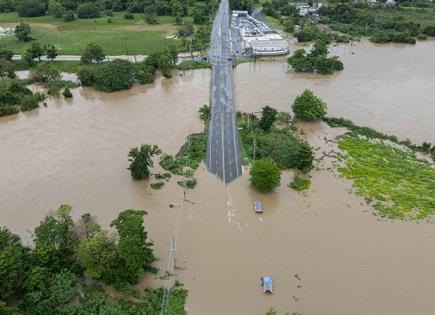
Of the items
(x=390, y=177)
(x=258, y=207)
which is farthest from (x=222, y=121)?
(x=390, y=177)

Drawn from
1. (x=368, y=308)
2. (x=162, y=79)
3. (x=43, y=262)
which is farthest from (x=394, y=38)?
(x=43, y=262)

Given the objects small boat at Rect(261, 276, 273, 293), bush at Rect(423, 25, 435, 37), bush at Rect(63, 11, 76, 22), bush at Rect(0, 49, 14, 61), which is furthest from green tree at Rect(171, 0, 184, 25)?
small boat at Rect(261, 276, 273, 293)

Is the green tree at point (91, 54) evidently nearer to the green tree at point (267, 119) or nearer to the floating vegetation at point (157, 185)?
the green tree at point (267, 119)

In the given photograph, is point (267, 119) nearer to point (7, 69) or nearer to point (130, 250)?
point (130, 250)

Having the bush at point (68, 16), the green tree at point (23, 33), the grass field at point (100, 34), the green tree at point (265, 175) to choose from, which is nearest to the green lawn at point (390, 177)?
the green tree at point (265, 175)

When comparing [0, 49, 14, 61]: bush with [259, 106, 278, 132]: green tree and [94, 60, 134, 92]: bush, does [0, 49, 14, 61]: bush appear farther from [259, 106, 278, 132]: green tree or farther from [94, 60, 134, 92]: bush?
[259, 106, 278, 132]: green tree

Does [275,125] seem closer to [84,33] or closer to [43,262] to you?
[43,262]
